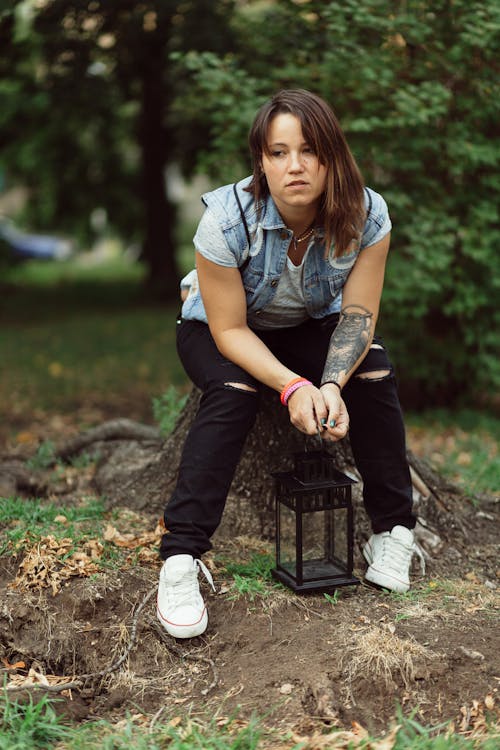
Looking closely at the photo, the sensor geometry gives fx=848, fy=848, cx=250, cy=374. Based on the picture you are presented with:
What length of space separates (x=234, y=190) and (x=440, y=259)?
2.71 m

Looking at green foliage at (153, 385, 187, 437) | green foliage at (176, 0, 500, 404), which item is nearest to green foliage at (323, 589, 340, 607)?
green foliage at (153, 385, 187, 437)

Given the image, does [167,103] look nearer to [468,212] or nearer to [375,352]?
[468,212]

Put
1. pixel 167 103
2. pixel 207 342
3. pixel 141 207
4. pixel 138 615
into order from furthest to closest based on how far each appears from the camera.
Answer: pixel 141 207
pixel 167 103
pixel 207 342
pixel 138 615

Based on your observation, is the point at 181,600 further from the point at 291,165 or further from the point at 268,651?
the point at 291,165

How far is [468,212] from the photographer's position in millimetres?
5543

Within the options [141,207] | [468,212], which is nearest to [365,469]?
[468,212]

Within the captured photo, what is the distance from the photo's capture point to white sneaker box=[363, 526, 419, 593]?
299 centimetres

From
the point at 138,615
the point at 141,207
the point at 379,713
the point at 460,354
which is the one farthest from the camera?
the point at 141,207

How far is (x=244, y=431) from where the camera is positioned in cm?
282

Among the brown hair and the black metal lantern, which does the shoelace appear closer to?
the black metal lantern

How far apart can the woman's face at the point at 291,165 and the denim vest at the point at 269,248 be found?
0.10 m

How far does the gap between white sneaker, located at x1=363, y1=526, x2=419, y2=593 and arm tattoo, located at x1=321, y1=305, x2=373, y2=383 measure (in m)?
0.66

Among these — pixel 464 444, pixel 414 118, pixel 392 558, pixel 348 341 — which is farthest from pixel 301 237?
pixel 464 444

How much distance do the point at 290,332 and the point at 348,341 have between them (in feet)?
1.00
